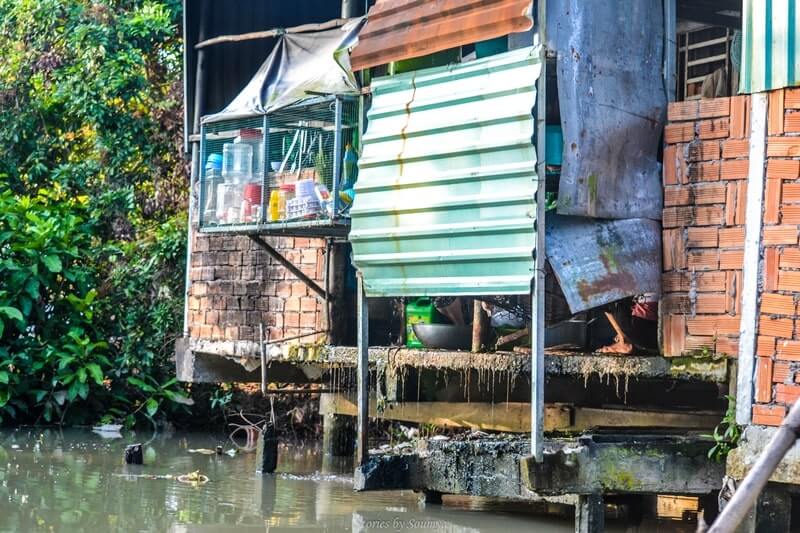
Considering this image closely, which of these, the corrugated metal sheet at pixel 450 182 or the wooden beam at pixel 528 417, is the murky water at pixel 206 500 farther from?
the corrugated metal sheet at pixel 450 182

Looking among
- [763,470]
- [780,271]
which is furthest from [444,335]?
[763,470]

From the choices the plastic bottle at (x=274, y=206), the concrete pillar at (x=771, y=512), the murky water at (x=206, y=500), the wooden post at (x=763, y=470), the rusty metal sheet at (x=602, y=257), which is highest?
the plastic bottle at (x=274, y=206)

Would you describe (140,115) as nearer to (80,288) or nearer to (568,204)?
(80,288)

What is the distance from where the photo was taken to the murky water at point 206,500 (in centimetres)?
848

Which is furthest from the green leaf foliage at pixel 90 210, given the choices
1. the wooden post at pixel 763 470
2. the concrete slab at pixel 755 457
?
the wooden post at pixel 763 470

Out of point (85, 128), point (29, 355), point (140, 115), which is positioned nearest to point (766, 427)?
point (29, 355)

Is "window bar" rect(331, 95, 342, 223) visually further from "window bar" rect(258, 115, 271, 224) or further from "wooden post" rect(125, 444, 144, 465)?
"wooden post" rect(125, 444, 144, 465)

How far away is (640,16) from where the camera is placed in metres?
7.63

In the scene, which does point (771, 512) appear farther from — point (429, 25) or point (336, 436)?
point (336, 436)

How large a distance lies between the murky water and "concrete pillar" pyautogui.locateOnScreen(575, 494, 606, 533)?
1329mm

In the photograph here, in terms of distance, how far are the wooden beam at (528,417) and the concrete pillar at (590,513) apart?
1686 millimetres

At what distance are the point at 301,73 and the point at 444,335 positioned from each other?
94.0 inches

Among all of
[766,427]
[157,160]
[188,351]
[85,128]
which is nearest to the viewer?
[766,427]

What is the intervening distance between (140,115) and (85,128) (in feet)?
5.41
